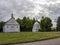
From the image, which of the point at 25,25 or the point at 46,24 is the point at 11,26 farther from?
the point at 46,24

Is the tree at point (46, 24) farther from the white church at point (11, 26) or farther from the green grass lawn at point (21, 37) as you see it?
the green grass lawn at point (21, 37)

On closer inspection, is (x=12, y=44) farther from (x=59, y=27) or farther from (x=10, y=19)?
(x=59, y=27)

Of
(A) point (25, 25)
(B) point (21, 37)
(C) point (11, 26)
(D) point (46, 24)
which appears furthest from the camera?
(D) point (46, 24)

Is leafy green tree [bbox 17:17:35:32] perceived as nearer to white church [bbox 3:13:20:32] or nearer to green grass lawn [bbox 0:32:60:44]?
white church [bbox 3:13:20:32]

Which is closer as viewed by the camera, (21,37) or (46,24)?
(21,37)

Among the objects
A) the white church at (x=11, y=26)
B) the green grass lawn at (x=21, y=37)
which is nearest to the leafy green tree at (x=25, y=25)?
the white church at (x=11, y=26)

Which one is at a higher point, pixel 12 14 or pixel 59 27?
pixel 12 14

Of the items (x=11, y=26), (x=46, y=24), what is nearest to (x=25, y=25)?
(x=46, y=24)

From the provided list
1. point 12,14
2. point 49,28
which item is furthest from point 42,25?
point 12,14

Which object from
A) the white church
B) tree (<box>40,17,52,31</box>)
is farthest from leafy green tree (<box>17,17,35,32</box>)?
the white church

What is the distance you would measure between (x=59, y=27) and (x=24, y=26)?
20.7 metres

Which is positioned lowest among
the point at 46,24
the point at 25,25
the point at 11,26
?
the point at 25,25

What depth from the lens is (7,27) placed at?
285ft

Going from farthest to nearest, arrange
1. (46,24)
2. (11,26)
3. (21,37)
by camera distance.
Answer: (46,24)
(11,26)
(21,37)
